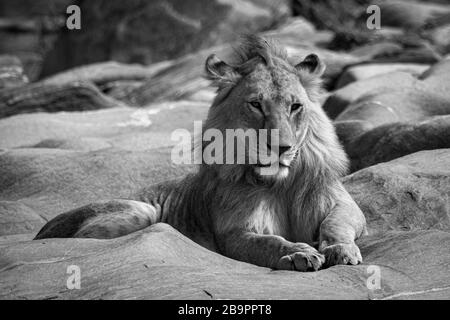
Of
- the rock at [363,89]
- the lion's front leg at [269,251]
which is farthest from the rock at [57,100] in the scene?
the lion's front leg at [269,251]

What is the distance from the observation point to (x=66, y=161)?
39.2 feet

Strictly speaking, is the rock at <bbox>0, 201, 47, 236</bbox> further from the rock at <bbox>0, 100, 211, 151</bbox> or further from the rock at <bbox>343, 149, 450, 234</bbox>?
the rock at <bbox>343, 149, 450, 234</bbox>

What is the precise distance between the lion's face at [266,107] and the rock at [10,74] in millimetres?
12964

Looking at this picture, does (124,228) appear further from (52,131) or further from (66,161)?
(52,131)

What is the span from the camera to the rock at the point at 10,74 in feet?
69.4

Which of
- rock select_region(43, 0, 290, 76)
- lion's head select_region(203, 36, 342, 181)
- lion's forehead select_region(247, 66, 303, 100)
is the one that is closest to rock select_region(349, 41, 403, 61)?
rock select_region(43, 0, 290, 76)

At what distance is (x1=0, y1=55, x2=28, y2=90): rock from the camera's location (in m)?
21.2

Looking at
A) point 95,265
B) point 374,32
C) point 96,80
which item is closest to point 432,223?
point 95,265

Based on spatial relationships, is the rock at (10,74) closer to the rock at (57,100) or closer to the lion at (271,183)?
the rock at (57,100)

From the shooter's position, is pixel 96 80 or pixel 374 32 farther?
pixel 374 32

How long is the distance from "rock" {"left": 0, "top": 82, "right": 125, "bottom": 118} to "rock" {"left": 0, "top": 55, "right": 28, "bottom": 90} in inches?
99.8
